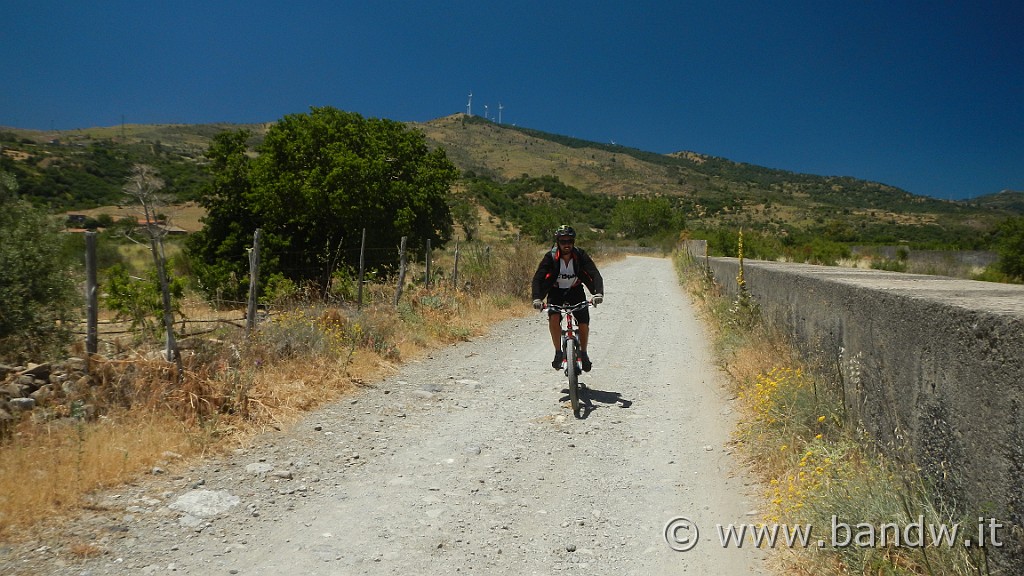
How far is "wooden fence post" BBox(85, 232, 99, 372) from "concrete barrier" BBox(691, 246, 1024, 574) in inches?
246

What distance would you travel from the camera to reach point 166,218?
5047 mm

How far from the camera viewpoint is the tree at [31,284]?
19.3 feet

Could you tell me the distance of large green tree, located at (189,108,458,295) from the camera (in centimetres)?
1625

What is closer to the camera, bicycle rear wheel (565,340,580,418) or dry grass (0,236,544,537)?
dry grass (0,236,544,537)

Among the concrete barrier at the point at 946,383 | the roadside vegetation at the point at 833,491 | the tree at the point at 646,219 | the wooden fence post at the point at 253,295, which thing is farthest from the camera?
the tree at the point at 646,219

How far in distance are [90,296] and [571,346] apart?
461cm

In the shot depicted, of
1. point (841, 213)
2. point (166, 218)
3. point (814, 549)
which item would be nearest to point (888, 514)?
point (814, 549)

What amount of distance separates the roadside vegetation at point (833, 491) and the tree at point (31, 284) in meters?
6.41

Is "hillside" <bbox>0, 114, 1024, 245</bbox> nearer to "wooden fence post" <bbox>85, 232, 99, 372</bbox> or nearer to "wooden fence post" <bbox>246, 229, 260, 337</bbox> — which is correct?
"wooden fence post" <bbox>246, 229, 260, 337</bbox>

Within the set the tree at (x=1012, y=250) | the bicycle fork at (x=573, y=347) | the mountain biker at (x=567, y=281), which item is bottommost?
the bicycle fork at (x=573, y=347)

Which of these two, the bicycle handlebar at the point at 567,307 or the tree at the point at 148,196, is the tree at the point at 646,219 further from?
the tree at the point at 148,196

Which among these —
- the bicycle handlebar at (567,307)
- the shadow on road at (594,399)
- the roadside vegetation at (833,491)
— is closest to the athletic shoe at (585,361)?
the shadow on road at (594,399)

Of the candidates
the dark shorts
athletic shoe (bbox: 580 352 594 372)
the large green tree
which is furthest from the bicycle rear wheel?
the large green tree

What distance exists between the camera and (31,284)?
21.1 ft
